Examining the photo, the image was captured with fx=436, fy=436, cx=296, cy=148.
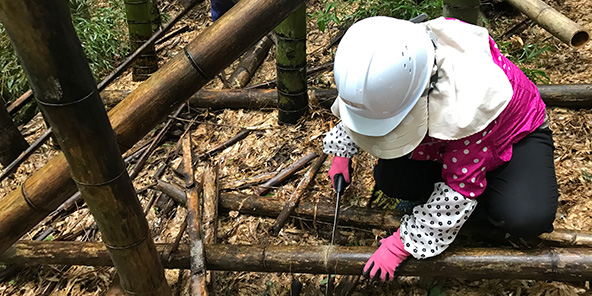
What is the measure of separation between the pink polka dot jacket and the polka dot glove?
4cm

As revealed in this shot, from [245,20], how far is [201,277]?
1.27 m

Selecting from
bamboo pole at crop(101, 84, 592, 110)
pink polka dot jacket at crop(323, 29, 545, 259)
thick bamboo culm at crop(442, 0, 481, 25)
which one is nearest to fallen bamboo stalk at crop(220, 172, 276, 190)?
bamboo pole at crop(101, 84, 592, 110)

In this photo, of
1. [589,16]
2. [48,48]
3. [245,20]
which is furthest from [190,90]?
[589,16]

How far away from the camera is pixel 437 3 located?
3598 millimetres

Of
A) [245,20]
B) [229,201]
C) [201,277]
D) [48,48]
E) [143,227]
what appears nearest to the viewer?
[48,48]

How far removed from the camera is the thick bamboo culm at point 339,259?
6.35 feet

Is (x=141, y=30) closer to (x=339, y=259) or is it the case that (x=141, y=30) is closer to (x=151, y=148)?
(x=151, y=148)

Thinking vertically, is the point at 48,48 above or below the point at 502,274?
A: above

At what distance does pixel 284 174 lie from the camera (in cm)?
287

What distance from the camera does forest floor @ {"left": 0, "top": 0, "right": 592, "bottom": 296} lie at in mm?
2291

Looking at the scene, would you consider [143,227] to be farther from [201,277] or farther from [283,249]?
[283,249]

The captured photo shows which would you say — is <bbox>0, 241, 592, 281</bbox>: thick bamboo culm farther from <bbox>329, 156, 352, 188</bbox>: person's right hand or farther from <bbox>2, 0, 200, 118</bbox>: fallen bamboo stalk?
<bbox>2, 0, 200, 118</bbox>: fallen bamboo stalk

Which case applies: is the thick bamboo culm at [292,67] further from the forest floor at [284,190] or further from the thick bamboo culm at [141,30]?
the thick bamboo culm at [141,30]

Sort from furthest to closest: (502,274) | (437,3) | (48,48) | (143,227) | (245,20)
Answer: (437,3) < (502,274) < (143,227) < (245,20) < (48,48)
